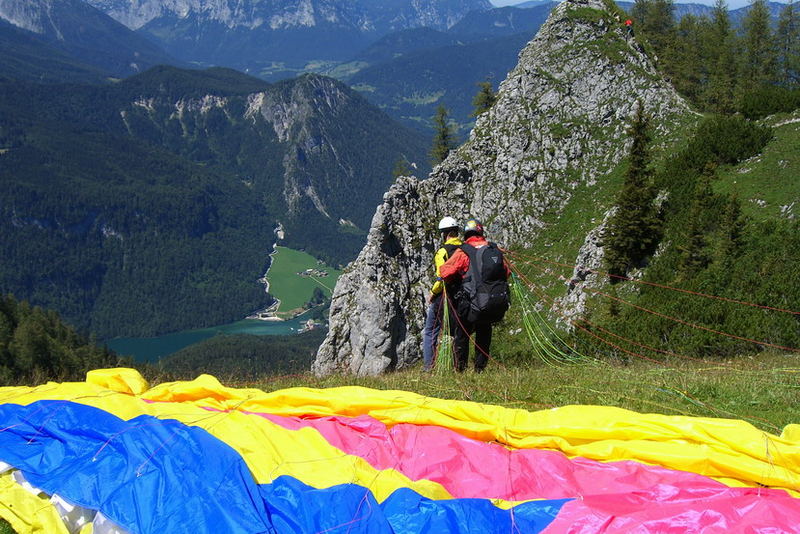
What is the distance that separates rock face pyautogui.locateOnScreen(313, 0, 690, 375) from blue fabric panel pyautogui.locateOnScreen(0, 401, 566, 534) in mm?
24913

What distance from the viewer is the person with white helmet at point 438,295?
10.9m

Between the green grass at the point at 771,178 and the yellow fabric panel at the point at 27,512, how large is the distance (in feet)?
74.9

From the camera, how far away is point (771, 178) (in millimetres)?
23969

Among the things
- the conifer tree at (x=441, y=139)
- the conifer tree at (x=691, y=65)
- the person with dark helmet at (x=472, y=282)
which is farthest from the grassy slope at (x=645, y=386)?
the conifer tree at (x=441, y=139)

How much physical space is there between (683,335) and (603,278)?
11022mm

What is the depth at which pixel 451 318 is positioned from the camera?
11617 mm

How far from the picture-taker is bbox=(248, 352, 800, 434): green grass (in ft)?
25.7

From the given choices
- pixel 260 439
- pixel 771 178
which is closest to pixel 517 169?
pixel 771 178

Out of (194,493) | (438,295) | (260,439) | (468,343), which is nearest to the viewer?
(194,493)

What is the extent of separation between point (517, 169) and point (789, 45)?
34.9 m

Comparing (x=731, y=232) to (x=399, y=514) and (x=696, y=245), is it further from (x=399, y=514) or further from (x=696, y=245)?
(x=399, y=514)

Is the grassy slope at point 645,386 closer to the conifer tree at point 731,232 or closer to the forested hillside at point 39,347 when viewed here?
the conifer tree at point 731,232

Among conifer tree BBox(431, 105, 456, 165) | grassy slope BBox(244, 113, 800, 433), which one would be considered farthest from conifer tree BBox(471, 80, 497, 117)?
grassy slope BBox(244, 113, 800, 433)

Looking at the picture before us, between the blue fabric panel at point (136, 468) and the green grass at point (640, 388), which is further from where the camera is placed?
the green grass at point (640, 388)
